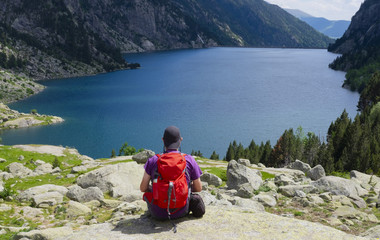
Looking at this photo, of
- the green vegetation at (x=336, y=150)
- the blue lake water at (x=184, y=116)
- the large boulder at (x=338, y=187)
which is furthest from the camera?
the blue lake water at (x=184, y=116)

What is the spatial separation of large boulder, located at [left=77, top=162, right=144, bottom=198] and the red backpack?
1678 centimetres

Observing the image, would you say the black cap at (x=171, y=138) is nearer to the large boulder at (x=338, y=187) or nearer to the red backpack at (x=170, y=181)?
the red backpack at (x=170, y=181)

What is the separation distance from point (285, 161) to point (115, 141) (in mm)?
63596

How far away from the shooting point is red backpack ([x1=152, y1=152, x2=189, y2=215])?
36.3ft

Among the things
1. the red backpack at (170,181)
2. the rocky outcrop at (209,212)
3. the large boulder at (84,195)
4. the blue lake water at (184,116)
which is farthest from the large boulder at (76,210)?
the blue lake water at (184,116)

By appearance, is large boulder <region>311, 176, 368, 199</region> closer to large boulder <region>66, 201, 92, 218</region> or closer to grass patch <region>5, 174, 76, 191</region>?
large boulder <region>66, 201, 92, 218</region>

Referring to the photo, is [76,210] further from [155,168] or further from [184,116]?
[184,116]

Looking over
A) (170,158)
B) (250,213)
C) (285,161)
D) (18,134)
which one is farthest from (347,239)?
(18,134)

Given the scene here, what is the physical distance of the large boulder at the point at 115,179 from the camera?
28.7 m

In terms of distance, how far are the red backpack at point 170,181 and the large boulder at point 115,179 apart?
55.1 ft

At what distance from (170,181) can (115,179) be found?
20051 millimetres

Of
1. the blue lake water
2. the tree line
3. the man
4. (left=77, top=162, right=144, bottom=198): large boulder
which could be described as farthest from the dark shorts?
the blue lake water

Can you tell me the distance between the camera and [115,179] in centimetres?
2973

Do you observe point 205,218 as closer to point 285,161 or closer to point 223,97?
point 285,161
